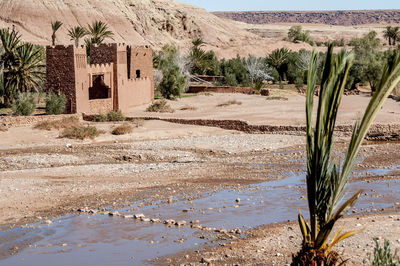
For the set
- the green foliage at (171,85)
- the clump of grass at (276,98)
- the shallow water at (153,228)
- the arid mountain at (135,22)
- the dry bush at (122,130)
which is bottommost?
the shallow water at (153,228)

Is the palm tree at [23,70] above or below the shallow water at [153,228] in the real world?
above

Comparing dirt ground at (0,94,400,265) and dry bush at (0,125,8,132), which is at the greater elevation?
dry bush at (0,125,8,132)

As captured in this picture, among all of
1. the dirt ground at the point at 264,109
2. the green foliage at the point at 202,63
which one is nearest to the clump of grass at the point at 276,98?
the dirt ground at the point at 264,109

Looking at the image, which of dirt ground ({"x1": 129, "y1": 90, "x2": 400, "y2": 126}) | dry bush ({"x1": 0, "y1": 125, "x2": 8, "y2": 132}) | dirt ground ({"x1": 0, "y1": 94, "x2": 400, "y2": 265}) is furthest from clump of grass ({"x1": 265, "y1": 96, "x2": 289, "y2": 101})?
dry bush ({"x1": 0, "y1": 125, "x2": 8, "y2": 132})

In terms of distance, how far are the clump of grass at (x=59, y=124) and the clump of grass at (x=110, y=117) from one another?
1.36 meters

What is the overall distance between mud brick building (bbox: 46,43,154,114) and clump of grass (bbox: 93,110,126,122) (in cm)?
98

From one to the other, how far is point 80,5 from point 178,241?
208 feet

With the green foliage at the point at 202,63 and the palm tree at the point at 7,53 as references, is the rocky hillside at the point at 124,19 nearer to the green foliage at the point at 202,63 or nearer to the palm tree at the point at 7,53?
the green foliage at the point at 202,63

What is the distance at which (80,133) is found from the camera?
23.9 meters

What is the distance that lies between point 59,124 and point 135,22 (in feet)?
173

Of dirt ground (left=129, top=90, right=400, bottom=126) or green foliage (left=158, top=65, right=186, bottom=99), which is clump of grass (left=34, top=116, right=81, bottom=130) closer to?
dirt ground (left=129, top=90, right=400, bottom=126)

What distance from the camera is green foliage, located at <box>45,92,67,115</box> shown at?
26922 mm

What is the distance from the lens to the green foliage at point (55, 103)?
26.9 m

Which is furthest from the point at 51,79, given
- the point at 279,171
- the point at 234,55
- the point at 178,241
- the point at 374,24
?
the point at 374,24
